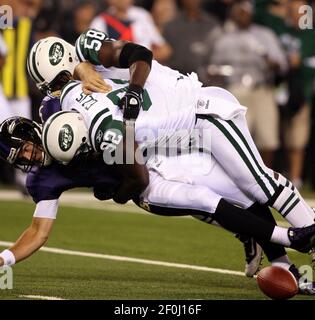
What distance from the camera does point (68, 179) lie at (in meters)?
7.23

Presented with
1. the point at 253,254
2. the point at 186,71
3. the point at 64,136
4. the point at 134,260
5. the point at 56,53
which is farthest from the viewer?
the point at 186,71

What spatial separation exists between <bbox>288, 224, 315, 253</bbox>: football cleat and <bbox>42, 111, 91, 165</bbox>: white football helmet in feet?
4.26

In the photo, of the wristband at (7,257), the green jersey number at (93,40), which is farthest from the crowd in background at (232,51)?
the wristband at (7,257)

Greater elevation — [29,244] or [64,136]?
[64,136]

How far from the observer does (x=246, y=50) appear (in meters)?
13.3

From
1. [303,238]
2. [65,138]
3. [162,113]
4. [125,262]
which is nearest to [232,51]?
[125,262]

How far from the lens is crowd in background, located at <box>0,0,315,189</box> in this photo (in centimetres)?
1299

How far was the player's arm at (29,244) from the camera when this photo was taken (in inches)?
274

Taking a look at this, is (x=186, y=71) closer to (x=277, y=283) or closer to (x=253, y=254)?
(x=253, y=254)

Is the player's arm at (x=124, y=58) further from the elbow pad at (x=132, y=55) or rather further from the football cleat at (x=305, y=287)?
the football cleat at (x=305, y=287)

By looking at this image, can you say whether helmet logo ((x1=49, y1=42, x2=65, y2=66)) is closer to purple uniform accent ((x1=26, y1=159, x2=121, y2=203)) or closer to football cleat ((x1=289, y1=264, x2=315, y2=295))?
purple uniform accent ((x1=26, y1=159, x2=121, y2=203))

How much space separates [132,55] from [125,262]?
193cm

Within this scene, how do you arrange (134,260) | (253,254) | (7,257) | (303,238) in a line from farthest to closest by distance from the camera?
(134,260) < (253,254) < (7,257) < (303,238)
